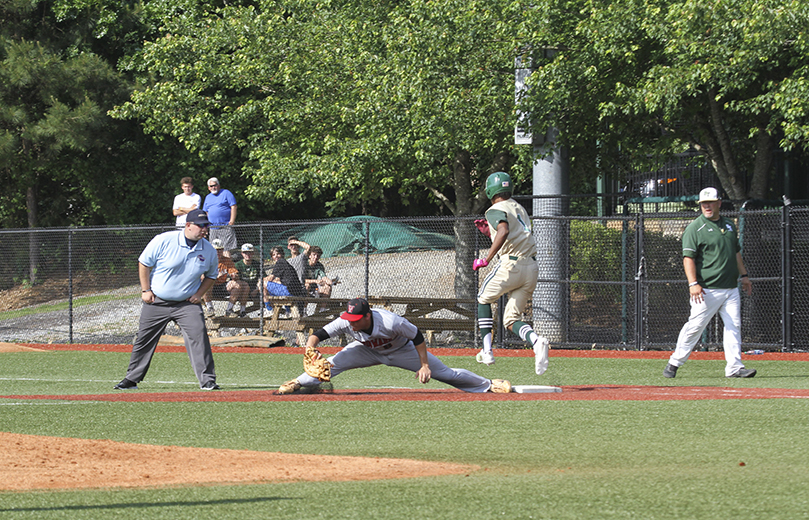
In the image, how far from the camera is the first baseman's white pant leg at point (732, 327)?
10141mm

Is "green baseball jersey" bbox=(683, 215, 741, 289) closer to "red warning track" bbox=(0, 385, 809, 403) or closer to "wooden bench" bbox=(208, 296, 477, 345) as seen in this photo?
"red warning track" bbox=(0, 385, 809, 403)

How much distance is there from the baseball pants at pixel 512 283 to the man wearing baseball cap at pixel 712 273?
5.61 ft

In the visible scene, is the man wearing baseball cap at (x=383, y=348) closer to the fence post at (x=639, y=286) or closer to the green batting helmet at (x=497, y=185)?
the green batting helmet at (x=497, y=185)

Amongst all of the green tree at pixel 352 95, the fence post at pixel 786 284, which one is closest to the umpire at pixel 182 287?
the green tree at pixel 352 95

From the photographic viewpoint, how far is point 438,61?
53.1ft

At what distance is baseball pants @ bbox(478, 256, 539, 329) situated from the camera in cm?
980

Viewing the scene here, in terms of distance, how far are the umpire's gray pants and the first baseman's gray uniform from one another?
1359 millimetres

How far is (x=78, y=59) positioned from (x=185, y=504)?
78.5 feet

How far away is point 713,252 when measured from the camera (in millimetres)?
10148

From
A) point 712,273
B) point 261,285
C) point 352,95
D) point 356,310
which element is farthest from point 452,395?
point 352,95

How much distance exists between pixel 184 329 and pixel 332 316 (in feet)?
21.4

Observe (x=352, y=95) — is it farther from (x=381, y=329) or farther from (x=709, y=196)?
(x=381, y=329)

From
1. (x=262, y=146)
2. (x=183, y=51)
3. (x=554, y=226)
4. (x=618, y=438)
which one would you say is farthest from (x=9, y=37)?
(x=618, y=438)

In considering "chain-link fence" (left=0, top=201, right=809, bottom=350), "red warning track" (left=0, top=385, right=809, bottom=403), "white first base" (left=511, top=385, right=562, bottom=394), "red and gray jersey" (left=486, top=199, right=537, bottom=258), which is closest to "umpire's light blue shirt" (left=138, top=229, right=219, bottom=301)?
"red warning track" (left=0, top=385, right=809, bottom=403)
